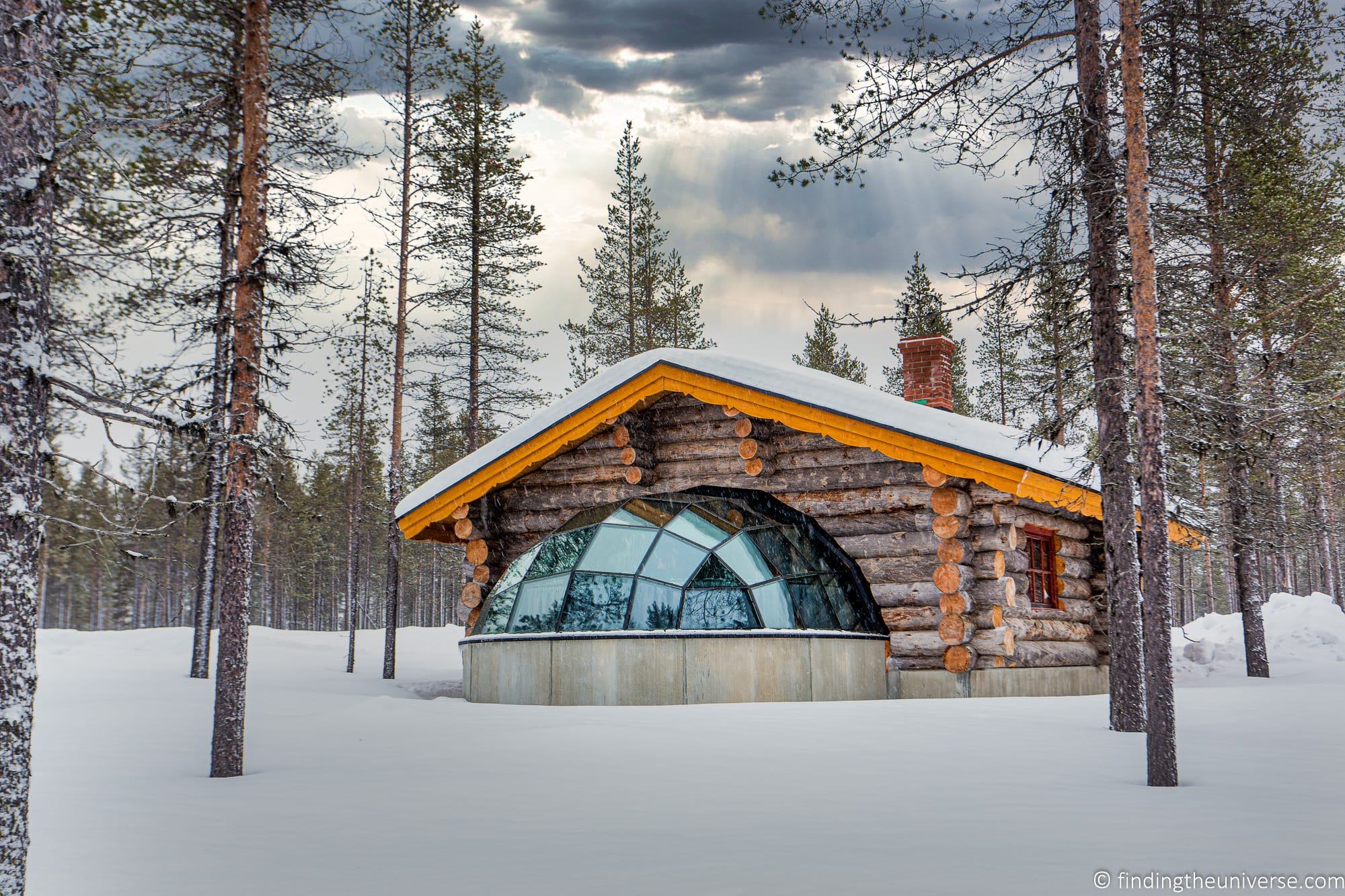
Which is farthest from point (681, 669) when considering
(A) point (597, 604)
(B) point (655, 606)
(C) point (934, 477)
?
(C) point (934, 477)

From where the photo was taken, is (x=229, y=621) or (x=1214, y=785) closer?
(x=1214, y=785)

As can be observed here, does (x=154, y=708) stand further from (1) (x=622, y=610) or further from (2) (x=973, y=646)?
(2) (x=973, y=646)

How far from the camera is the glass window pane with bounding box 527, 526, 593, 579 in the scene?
458 inches

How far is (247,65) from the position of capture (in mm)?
7711

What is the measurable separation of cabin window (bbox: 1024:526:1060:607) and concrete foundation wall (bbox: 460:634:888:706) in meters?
3.12

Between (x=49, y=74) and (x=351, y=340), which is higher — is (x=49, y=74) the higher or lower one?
the lower one

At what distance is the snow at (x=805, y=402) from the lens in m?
11.0

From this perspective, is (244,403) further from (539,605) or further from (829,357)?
(829,357)

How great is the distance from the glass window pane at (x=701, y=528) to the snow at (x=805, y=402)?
1.62 metres

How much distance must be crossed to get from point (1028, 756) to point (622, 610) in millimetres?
4819

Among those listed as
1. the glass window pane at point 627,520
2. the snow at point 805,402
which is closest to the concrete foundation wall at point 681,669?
the glass window pane at point 627,520

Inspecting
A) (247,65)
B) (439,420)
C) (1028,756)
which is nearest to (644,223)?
(439,420)

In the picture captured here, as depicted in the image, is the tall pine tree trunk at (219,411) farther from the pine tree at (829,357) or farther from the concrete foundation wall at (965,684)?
the pine tree at (829,357)

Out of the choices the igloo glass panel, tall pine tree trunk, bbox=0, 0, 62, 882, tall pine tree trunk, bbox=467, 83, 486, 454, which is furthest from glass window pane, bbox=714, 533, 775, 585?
tall pine tree trunk, bbox=467, 83, 486, 454
